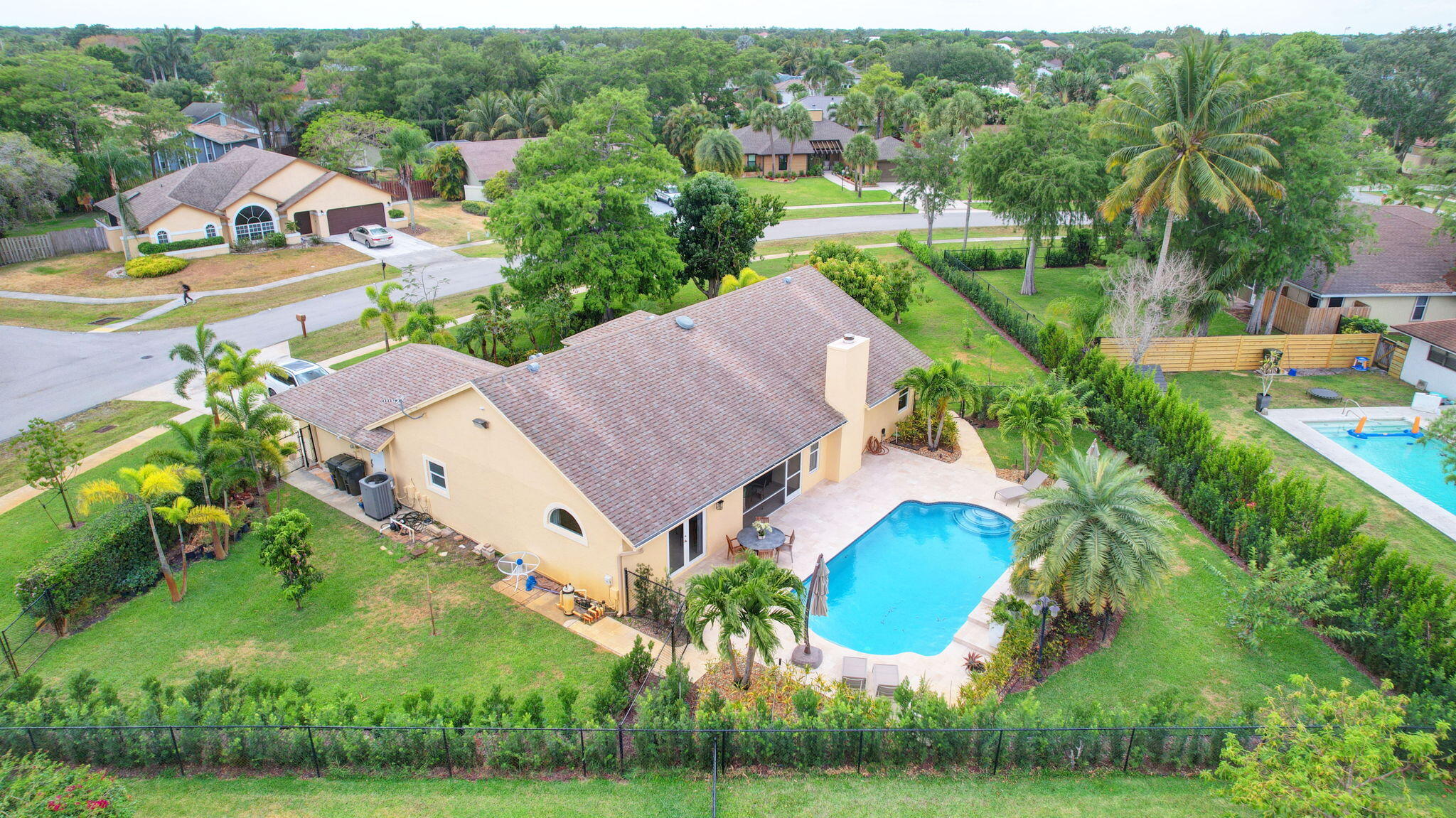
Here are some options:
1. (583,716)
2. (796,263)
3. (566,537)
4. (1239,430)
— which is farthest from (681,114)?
(583,716)

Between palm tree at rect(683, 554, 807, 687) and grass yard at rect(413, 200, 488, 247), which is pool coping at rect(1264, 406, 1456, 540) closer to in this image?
palm tree at rect(683, 554, 807, 687)

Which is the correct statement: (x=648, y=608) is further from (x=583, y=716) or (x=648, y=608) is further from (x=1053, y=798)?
(x=1053, y=798)

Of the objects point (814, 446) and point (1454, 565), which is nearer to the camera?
point (1454, 565)

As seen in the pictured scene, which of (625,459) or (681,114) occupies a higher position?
(681,114)

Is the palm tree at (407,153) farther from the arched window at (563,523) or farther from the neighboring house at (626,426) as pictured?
the arched window at (563,523)

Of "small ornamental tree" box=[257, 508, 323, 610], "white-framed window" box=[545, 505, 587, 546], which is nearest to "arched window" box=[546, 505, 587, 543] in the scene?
"white-framed window" box=[545, 505, 587, 546]

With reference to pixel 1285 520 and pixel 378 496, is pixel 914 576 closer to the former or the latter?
pixel 1285 520

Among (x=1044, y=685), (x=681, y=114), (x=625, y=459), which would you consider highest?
(x=681, y=114)
